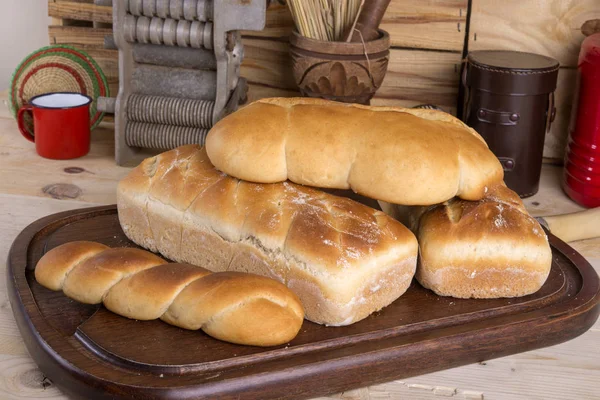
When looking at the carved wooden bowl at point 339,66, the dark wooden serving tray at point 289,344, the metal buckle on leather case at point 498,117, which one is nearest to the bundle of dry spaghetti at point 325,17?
the carved wooden bowl at point 339,66

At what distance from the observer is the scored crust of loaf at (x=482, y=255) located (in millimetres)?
1084

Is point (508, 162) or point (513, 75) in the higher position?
point (513, 75)

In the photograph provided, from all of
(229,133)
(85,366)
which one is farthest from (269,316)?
(229,133)

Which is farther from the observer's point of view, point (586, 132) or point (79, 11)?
point (79, 11)

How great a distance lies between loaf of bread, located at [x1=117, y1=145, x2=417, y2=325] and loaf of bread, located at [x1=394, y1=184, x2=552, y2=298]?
0.12 feet

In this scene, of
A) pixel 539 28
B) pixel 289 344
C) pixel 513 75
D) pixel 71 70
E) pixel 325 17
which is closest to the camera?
pixel 289 344

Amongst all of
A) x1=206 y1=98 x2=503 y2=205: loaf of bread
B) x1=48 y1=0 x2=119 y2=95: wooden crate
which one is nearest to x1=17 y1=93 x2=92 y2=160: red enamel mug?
x1=48 y1=0 x2=119 y2=95: wooden crate

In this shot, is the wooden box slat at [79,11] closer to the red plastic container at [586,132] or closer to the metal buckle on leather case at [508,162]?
the metal buckle on leather case at [508,162]

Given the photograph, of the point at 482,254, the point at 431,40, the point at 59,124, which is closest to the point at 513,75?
the point at 431,40

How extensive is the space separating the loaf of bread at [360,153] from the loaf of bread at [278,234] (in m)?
0.03

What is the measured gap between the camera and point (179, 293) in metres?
0.97

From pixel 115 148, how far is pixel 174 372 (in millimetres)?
874

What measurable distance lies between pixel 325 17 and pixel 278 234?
0.67m

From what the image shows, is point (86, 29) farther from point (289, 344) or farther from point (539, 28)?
point (289, 344)
